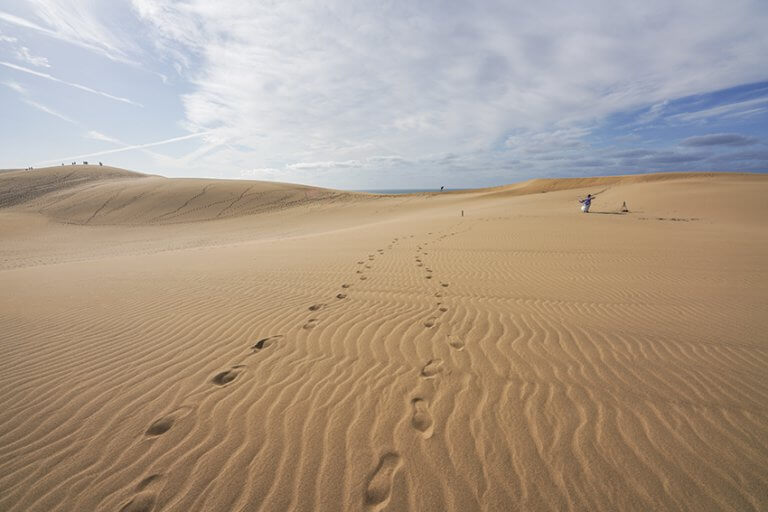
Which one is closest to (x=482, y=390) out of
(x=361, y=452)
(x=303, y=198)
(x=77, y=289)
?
(x=361, y=452)

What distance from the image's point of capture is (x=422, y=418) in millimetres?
2986

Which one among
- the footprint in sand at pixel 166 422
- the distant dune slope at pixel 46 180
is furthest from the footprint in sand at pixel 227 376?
the distant dune slope at pixel 46 180

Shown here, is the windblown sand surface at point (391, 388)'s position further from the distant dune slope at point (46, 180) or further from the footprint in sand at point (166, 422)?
the distant dune slope at point (46, 180)

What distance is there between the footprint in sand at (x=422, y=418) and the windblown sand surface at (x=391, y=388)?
0.02m

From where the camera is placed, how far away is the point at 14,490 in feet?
7.95

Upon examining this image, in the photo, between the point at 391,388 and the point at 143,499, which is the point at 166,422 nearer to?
the point at 143,499

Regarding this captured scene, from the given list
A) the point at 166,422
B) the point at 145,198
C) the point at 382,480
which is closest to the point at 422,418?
the point at 382,480

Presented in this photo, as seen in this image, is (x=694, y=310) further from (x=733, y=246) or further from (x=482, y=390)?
(x=733, y=246)

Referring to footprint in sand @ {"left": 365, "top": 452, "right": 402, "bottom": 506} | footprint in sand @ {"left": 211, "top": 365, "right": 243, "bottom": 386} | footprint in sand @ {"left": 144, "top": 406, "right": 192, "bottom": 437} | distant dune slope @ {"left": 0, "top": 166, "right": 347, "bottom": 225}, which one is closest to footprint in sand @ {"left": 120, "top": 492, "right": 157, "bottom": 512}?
footprint in sand @ {"left": 144, "top": 406, "right": 192, "bottom": 437}

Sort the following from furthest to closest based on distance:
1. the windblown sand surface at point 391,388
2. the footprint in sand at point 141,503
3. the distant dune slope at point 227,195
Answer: the distant dune slope at point 227,195 → the windblown sand surface at point 391,388 → the footprint in sand at point 141,503

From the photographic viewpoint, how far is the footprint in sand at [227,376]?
363 cm

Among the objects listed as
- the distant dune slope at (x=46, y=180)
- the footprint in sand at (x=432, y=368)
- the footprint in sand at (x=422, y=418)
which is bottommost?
the footprint in sand at (x=422, y=418)

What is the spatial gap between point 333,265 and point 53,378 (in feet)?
19.9

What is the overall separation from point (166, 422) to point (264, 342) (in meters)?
1.61
